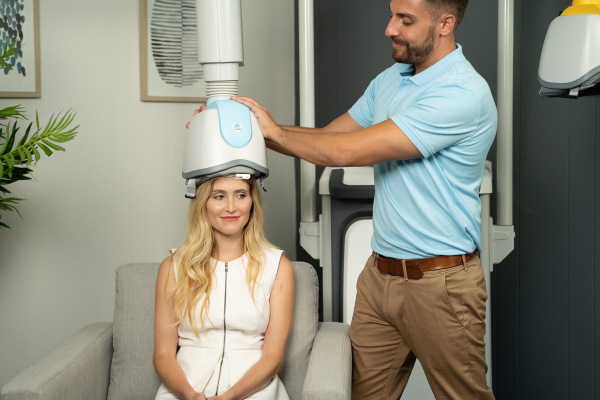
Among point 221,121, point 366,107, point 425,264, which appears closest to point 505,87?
point 366,107

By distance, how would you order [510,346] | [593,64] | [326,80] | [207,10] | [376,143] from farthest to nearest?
[326,80] → [510,346] → [207,10] → [376,143] → [593,64]

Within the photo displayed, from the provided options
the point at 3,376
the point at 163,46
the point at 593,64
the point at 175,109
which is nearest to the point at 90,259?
the point at 3,376

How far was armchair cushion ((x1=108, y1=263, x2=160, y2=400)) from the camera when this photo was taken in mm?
1593

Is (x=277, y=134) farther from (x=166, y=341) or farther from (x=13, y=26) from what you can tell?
(x=13, y=26)

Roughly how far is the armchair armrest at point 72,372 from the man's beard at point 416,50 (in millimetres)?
1179

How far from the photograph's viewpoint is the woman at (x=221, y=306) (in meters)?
1.44

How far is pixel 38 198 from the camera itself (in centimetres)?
238

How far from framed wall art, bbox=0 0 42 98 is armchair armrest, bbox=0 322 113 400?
118 cm

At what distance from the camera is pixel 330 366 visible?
1.40 m

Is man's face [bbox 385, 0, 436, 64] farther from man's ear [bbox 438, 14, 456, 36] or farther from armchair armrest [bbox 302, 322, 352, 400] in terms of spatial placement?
armchair armrest [bbox 302, 322, 352, 400]

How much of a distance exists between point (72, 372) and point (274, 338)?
0.54m

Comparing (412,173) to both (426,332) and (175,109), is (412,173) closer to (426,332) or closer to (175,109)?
(426,332)

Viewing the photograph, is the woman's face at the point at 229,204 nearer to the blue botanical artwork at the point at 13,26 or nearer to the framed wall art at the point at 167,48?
the framed wall art at the point at 167,48

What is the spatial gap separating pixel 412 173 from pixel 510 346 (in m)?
1.34
